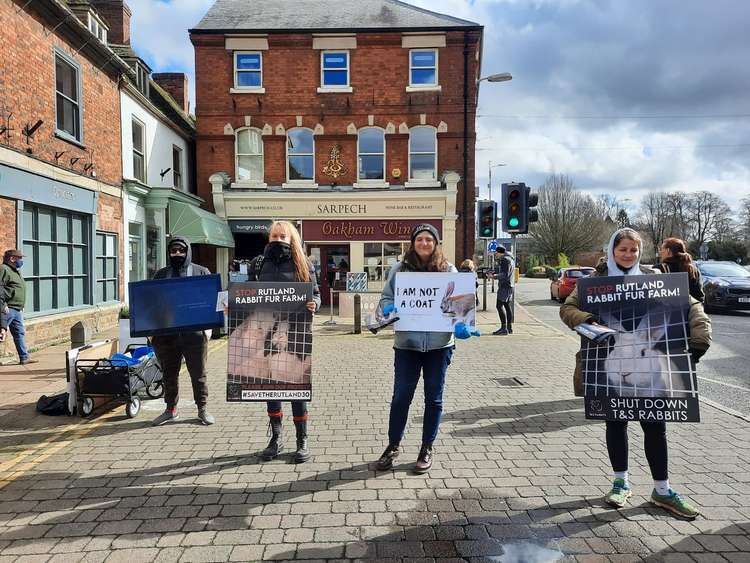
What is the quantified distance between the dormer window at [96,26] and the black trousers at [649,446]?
565 inches

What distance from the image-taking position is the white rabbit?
10.8 ft

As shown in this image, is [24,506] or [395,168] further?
[395,168]

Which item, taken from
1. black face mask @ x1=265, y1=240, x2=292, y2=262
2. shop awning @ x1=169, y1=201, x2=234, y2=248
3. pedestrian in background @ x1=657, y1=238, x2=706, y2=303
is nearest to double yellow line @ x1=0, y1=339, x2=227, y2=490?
black face mask @ x1=265, y1=240, x2=292, y2=262

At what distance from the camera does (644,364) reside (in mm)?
3334

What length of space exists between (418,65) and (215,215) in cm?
895

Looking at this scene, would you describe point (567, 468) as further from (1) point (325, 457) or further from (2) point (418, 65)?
(2) point (418, 65)

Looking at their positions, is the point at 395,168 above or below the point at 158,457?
above

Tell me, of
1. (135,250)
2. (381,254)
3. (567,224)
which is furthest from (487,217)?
(567,224)

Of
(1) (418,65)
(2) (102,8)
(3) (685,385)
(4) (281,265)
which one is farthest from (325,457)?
(2) (102,8)

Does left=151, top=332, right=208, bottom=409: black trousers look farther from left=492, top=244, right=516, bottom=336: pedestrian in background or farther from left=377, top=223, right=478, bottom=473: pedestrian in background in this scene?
left=492, top=244, right=516, bottom=336: pedestrian in background

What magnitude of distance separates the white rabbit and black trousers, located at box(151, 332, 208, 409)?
3.78m

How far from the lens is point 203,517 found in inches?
131

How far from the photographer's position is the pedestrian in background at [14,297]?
26.0 ft

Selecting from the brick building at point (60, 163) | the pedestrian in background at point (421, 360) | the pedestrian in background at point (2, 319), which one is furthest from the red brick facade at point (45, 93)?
the pedestrian in background at point (421, 360)
